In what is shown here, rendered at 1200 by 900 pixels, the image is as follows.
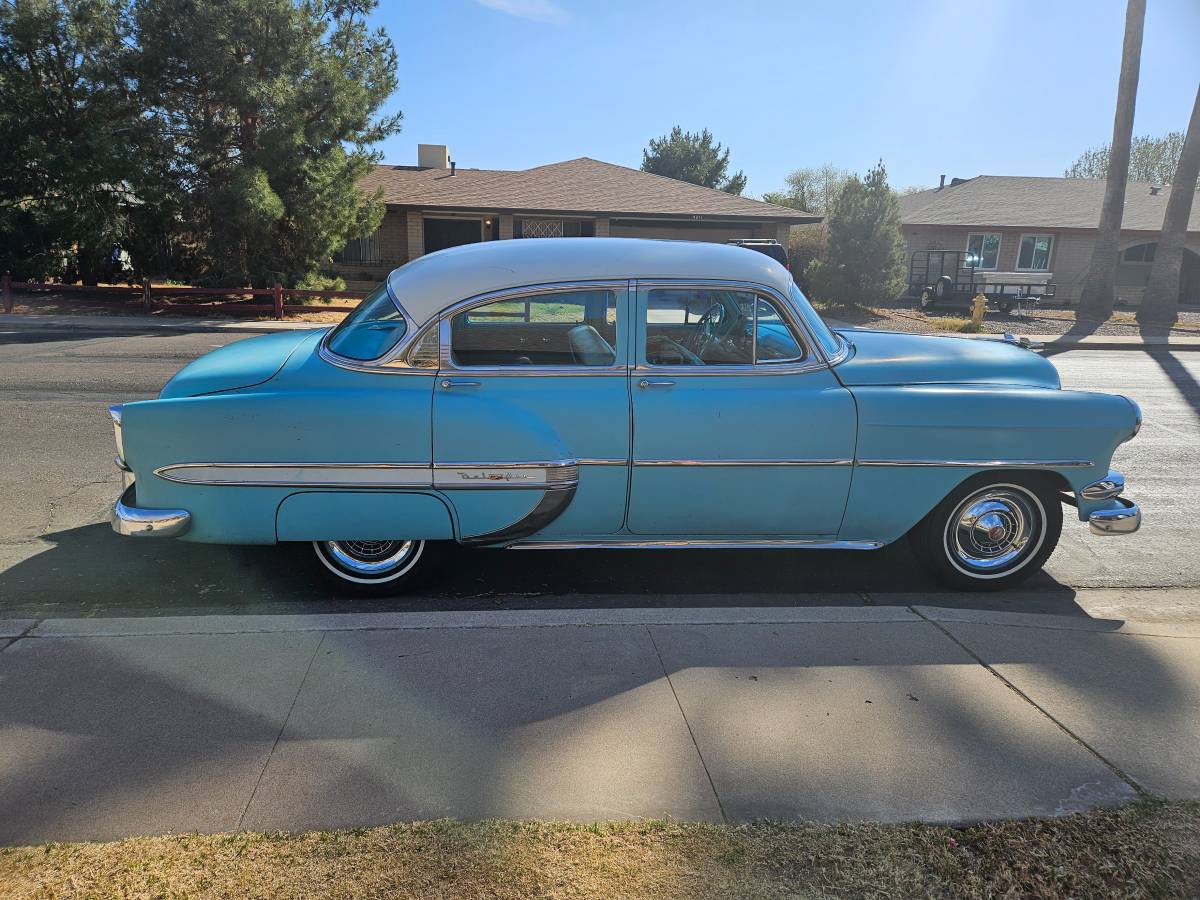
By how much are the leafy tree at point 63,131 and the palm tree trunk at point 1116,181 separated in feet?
81.1

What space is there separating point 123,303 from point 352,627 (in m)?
19.7

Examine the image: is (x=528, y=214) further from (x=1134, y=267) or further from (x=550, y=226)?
(x=1134, y=267)

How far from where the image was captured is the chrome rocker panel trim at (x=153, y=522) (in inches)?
159

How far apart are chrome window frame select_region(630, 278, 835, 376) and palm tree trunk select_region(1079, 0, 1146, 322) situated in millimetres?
22880

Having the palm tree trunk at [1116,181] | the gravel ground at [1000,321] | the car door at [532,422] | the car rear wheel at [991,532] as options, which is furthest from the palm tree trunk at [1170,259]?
the car door at [532,422]

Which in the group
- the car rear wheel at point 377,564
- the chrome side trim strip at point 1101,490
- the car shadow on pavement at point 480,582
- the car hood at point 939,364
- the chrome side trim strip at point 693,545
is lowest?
the car shadow on pavement at point 480,582

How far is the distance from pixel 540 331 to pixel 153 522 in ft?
6.88

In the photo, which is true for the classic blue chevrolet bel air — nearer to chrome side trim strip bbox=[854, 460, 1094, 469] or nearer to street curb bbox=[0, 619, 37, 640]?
chrome side trim strip bbox=[854, 460, 1094, 469]

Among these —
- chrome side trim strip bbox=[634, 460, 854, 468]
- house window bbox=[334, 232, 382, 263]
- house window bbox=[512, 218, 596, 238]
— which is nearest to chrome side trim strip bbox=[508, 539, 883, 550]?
chrome side trim strip bbox=[634, 460, 854, 468]

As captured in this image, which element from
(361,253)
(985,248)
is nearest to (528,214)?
(361,253)

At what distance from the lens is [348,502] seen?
404 cm

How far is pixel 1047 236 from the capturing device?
3238 centimetres

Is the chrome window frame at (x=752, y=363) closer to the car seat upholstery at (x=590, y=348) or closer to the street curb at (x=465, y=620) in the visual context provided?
the car seat upholstery at (x=590, y=348)

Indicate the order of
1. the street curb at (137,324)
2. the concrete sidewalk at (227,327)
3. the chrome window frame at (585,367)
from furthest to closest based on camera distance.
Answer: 1. the concrete sidewalk at (227,327)
2. the street curb at (137,324)
3. the chrome window frame at (585,367)
